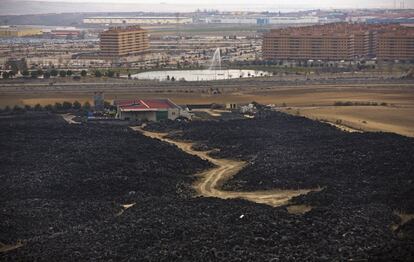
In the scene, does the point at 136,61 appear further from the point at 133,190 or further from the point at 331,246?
the point at 331,246

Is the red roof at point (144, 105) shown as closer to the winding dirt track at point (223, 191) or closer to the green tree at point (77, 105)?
the green tree at point (77, 105)

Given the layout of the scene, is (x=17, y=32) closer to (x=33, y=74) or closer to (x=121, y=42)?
(x=121, y=42)

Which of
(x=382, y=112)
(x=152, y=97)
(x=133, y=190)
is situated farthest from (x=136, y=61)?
(x=133, y=190)

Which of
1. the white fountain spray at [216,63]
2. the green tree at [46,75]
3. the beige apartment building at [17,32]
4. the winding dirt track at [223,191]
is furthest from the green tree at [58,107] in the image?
the beige apartment building at [17,32]

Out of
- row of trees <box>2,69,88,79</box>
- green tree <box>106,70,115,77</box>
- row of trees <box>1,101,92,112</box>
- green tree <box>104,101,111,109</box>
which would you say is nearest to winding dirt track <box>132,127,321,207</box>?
green tree <box>104,101,111,109</box>

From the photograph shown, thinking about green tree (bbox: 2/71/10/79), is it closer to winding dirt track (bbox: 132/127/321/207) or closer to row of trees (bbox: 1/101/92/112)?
row of trees (bbox: 1/101/92/112)
